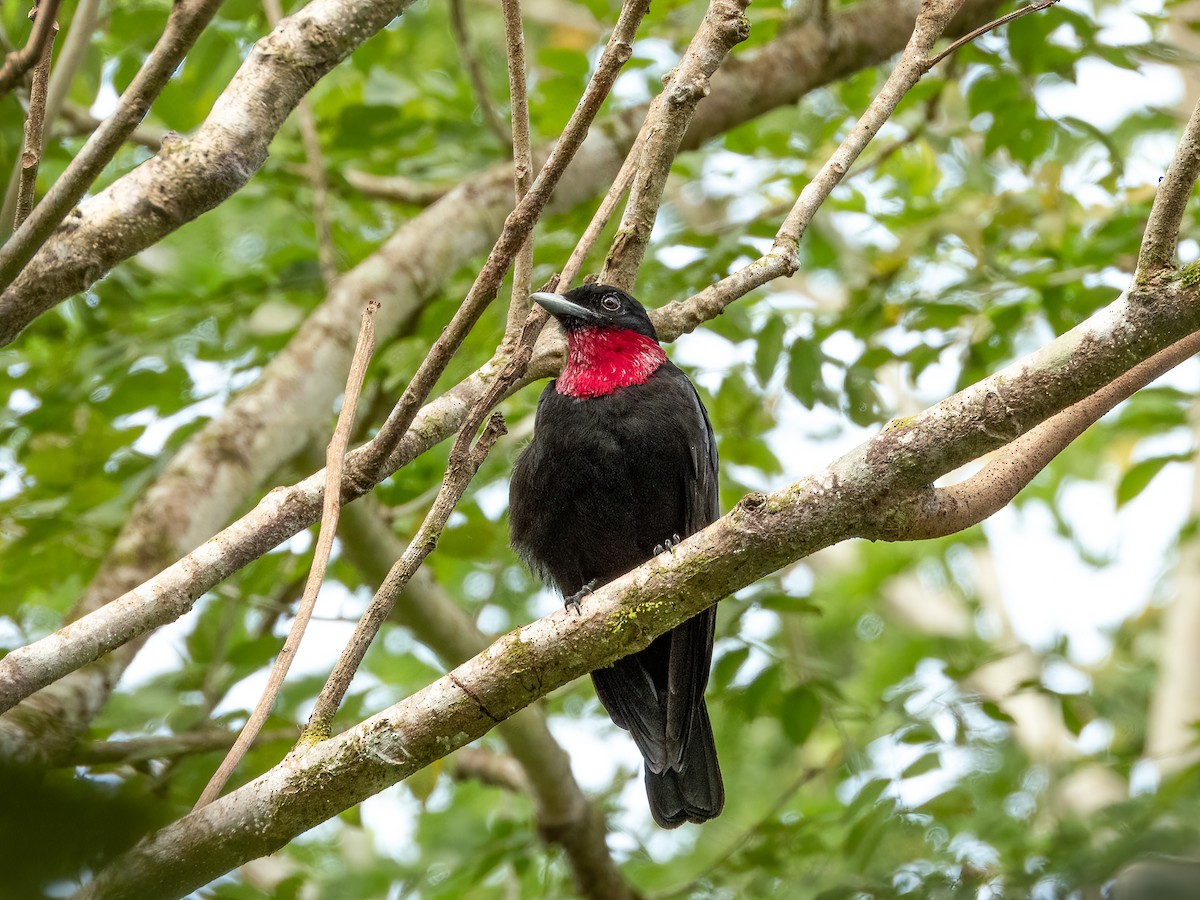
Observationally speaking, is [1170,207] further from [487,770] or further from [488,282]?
[487,770]

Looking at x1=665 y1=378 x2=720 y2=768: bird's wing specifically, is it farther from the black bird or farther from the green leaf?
the green leaf

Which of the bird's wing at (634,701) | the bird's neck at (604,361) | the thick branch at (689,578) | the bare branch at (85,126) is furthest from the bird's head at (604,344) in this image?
the bare branch at (85,126)

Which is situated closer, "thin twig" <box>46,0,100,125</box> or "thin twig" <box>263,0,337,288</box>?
"thin twig" <box>46,0,100,125</box>

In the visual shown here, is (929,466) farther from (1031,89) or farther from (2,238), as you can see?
(1031,89)

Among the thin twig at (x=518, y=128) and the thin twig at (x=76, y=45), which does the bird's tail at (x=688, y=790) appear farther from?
the thin twig at (x=76, y=45)

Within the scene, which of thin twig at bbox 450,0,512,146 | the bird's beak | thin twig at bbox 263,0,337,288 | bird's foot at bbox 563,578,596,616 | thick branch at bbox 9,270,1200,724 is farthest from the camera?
thin twig at bbox 450,0,512,146

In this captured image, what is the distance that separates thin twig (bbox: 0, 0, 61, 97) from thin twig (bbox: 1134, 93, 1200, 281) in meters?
2.19

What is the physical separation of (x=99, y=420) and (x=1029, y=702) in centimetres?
726

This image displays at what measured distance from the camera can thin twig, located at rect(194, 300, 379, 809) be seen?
2.42m

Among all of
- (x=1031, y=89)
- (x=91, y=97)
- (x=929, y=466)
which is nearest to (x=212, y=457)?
(x=91, y=97)

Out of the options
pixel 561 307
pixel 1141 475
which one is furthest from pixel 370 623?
→ pixel 1141 475

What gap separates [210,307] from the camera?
190 inches

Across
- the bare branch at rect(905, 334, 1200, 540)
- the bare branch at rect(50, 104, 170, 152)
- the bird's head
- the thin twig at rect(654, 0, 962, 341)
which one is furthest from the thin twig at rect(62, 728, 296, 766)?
the bare branch at rect(50, 104, 170, 152)

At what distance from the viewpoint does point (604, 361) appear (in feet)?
13.7
